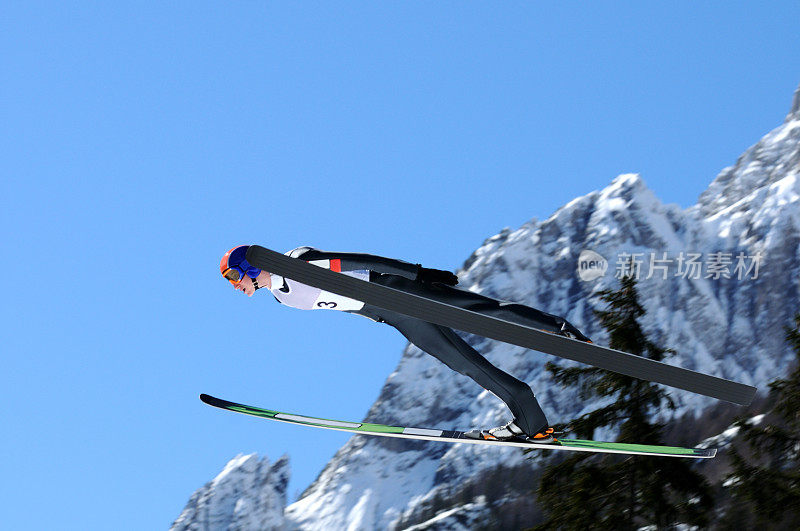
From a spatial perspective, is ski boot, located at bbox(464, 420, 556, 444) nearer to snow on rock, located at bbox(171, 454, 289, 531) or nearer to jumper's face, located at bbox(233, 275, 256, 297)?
jumper's face, located at bbox(233, 275, 256, 297)

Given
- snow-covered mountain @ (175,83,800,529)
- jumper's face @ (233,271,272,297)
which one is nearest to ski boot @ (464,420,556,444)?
jumper's face @ (233,271,272,297)

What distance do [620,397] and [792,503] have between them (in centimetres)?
361

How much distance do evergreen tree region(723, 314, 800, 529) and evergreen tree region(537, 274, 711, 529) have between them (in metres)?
0.82

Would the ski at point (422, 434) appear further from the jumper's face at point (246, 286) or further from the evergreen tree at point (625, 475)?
the evergreen tree at point (625, 475)

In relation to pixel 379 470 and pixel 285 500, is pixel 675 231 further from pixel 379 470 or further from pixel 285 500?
pixel 285 500

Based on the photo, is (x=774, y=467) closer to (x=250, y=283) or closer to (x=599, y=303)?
(x=250, y=283)

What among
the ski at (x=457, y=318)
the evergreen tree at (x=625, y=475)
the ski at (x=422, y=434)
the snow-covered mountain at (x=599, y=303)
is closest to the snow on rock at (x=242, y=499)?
the snow-covered mountain at (x=599, y=303)

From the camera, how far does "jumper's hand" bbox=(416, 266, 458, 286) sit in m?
7.36

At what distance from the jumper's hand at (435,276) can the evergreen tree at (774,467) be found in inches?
445

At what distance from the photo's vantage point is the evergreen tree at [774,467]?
16875mm

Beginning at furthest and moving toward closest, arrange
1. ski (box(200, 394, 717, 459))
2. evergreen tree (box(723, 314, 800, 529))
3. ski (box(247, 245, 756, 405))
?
evergreen tree (box(723, 314, 800, 529)) → ski (box(200, 394, 717, 459)) → ski (box(247, 245, 756, 405))

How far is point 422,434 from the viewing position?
29.4 feet

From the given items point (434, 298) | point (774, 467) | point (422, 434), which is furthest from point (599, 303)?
point (434, 298)

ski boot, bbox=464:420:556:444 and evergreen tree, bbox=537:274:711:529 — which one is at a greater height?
evergreen tree, bbox=537:274:711:529
